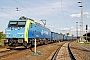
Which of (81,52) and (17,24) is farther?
(17,24)

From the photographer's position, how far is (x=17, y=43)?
2184cm

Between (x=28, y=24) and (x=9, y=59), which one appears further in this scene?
(x=28, y=24)

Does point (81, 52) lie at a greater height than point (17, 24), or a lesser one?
lesser

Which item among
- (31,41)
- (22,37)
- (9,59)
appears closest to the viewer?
(9,59)

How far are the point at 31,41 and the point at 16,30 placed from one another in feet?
10.1

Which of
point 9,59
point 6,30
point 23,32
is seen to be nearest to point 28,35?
point 23,32

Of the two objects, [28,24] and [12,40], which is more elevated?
[28,24]

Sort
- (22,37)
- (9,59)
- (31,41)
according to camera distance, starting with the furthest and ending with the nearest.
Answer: (31,41)
(22,37)
(9,59)

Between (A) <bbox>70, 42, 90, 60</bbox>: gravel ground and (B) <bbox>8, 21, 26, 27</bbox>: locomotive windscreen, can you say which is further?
(B) <bbox>8, 21, 26, 27</bbox>: locomotive windscreen

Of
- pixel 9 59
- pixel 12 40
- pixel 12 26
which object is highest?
pixel 12 26

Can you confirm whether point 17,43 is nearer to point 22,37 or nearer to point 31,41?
point 22,37

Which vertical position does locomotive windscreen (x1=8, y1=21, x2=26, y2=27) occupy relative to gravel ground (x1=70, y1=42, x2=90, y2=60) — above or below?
above

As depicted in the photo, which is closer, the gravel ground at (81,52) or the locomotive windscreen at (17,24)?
the gravel ground at (81,52)

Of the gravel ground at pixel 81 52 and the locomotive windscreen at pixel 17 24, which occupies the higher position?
the locomotive windscreen at pixel 17 24
